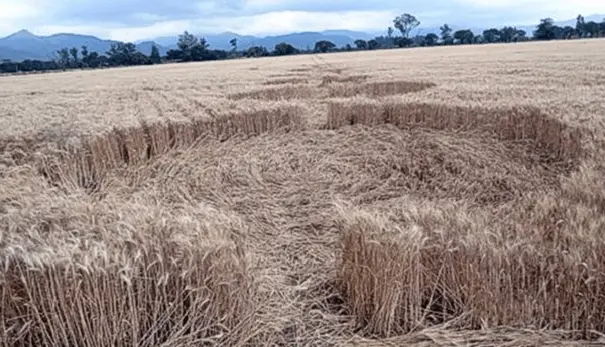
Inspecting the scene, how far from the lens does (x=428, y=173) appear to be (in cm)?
791

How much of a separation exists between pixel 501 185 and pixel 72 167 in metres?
5.90

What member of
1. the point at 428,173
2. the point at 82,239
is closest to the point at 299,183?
the point at 428,173

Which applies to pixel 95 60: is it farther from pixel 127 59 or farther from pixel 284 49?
pixel 284 49

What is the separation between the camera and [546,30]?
8056cm

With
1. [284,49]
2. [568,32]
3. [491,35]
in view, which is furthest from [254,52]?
[568,32]

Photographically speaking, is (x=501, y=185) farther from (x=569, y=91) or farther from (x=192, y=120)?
(x=569, y=91)

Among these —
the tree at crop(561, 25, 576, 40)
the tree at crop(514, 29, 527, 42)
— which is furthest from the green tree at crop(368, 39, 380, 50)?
the tree at crop(561, 25, 576, 40)

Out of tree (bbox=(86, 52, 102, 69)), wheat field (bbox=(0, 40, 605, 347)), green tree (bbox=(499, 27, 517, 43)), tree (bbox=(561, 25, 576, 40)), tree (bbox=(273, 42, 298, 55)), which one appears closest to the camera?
wheat field (bbox=(0, 40, 605, 347))

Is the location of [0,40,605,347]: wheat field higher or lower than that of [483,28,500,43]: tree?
lower

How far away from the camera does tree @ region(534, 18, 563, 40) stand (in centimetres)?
8056

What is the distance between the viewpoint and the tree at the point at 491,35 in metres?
88.9

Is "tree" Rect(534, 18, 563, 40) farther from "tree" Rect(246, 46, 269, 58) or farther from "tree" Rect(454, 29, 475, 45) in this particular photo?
"tree" Rect(246, 46, 269, 58)

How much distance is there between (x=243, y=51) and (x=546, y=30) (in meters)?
46.8

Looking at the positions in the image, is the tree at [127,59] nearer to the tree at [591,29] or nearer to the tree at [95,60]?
the tree at [95,60]
